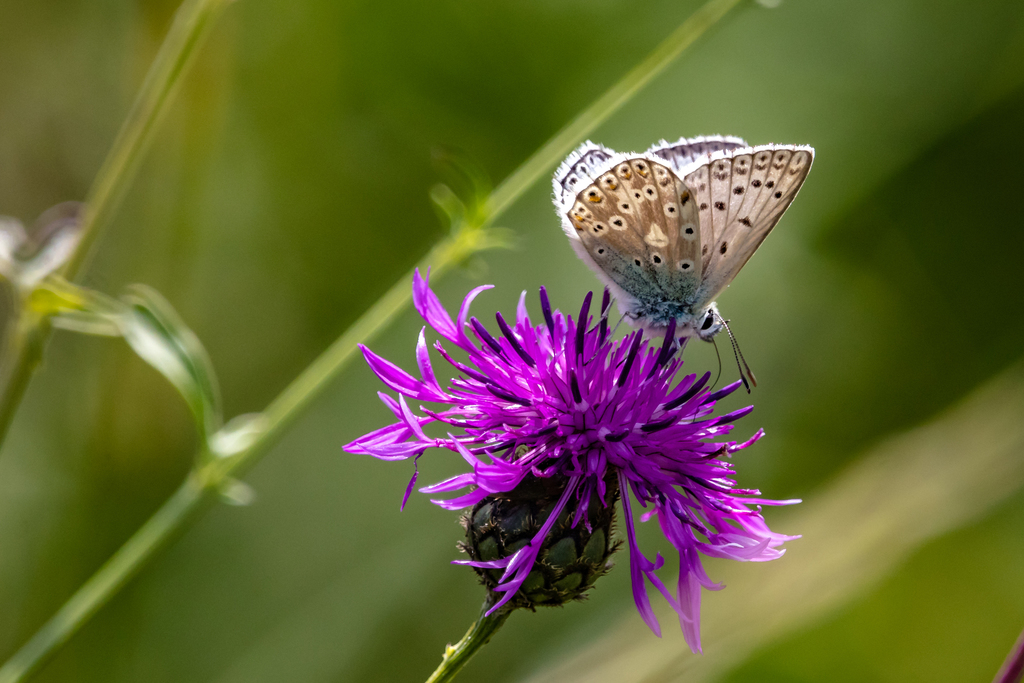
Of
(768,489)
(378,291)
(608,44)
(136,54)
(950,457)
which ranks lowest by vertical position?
(950,457)

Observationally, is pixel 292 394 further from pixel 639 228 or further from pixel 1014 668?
pixel 1014 668

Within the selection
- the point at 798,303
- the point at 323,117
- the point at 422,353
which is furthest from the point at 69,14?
the point at 798,303

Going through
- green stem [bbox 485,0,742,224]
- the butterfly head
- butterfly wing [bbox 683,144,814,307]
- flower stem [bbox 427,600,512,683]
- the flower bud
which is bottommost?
flower stem [bbox 427,600,512,683]

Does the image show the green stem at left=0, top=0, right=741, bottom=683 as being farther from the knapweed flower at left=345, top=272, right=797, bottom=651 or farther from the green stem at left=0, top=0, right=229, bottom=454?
the knapweed flower at left=345, top=272, right=797, bottom=651

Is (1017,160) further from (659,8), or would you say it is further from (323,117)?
(323,117)

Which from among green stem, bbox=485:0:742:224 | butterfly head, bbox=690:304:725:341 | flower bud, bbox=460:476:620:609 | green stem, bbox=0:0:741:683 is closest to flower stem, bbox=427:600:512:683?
flower bud, bbox=460:476:620:609

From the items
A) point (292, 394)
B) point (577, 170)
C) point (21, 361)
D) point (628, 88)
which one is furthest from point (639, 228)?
point (21, 361)

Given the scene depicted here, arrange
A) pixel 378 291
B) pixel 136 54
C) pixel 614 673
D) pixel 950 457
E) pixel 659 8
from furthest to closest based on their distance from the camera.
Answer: pixel 659 8, pixel 378 291, pixel 136 54, pixel 950 457, pixel 614 673
